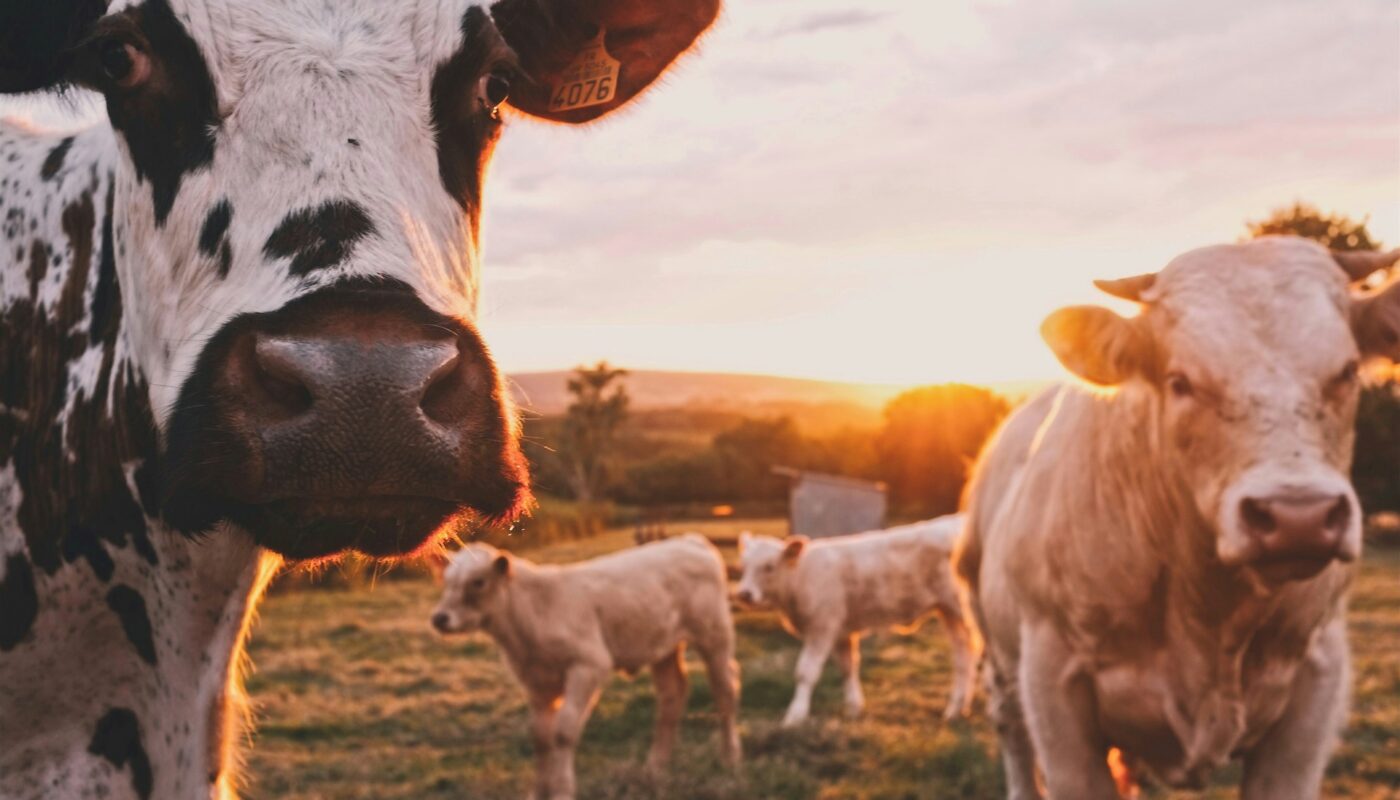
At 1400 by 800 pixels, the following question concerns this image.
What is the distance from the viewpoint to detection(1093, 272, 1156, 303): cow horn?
381cm

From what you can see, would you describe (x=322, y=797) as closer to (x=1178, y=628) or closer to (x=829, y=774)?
(x=829, y=774)

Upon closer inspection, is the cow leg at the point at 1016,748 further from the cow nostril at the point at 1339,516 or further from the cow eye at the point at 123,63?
the cow eye at the point at 123,63

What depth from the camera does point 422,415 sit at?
65.2 inches

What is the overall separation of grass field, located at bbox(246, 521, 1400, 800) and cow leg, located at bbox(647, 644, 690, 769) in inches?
6.8

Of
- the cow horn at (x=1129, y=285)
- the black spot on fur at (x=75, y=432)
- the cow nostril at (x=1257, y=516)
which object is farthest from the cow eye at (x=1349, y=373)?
the black spot on fur at (x=75, y=432)

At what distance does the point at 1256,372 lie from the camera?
10.8 feet

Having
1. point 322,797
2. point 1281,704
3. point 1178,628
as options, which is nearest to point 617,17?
point 1178,628

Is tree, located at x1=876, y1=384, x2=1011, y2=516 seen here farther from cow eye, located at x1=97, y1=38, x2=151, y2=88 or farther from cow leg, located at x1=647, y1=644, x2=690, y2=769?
cow eye, located at x1=97, y1=38, x2=151, y2=88

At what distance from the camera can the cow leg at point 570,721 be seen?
7.27 m

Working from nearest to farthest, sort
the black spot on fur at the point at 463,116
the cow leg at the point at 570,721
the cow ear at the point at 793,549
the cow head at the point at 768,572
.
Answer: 1. the black spot on fur at the point at 463,116
2. the cow leg at the point at 570,721
3. the cow head at the point at 768,572
4. the cow ear at the point at 793,549

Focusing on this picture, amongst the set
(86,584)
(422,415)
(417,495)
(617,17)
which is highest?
(617,17)

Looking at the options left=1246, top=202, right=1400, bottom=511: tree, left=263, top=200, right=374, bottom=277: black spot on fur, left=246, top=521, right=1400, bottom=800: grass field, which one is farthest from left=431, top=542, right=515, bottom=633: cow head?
left=1246, top=202, right=1400, bottom=511: tree

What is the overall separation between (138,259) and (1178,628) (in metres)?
2.96

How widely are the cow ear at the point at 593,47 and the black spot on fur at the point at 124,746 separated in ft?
4.97
